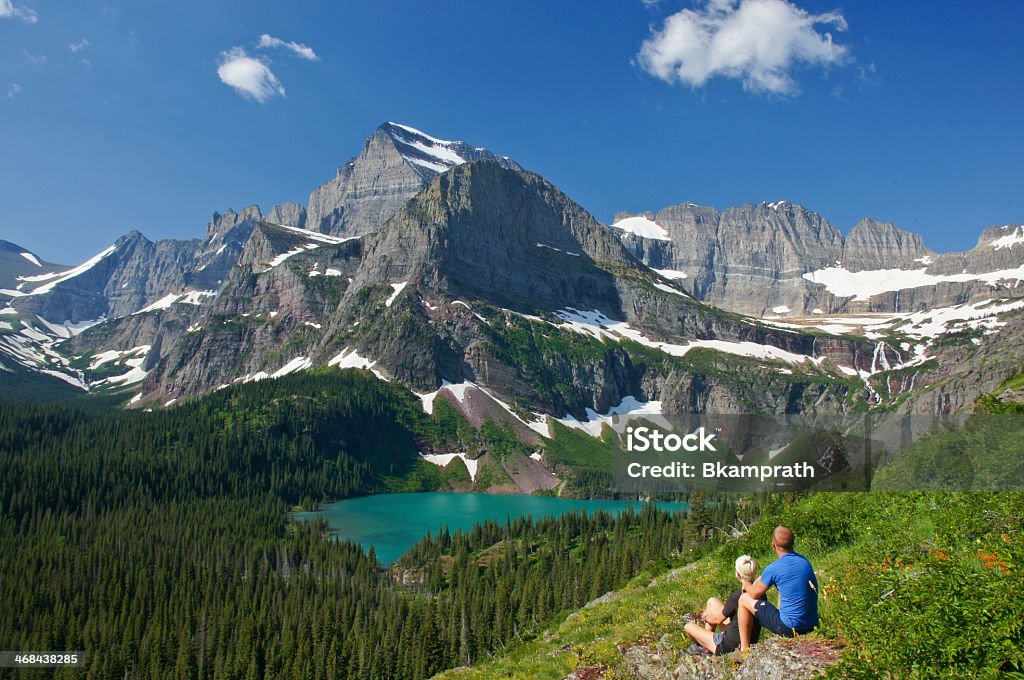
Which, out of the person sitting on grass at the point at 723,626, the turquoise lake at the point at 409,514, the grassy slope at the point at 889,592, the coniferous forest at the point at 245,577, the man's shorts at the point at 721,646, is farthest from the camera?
the turquoise lake at the point at 409,514

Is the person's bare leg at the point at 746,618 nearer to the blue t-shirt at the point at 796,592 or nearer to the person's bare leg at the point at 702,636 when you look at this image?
the blue t-shirt at the point at 796,592

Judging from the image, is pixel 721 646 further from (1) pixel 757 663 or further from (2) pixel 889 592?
(2) pixel 889 592

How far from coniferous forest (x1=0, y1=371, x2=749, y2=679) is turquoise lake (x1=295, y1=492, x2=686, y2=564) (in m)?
11.3

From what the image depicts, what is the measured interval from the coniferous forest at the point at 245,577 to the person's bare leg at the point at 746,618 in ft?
85.5

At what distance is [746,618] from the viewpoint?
42.0ft

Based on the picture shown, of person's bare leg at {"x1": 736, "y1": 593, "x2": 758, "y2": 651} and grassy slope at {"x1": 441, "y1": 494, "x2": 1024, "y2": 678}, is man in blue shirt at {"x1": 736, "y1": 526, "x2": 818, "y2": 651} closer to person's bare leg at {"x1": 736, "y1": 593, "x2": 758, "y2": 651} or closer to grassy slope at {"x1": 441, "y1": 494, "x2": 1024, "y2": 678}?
person's bare leg at {"x1": 736, "y1": 593, "x2": 758, "y2": 651}

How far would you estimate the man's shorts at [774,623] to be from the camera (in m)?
12.3

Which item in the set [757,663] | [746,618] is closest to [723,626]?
[746,618]

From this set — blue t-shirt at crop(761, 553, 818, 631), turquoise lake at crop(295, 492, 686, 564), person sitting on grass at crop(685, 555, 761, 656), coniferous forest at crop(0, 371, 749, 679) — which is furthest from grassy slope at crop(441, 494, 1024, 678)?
turquoise lake at crop(295, 492, 686, 564)

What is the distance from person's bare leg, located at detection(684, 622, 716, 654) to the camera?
1345cm

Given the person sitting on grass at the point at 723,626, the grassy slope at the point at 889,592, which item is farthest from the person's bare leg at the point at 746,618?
the grassy slope at the point at 889,592

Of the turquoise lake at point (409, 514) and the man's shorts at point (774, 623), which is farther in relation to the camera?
the turquoise lake at point (409, 514)

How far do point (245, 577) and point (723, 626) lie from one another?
100107 mm

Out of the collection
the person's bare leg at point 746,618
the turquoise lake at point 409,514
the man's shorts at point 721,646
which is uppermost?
the person's bare leg at point 746,618
